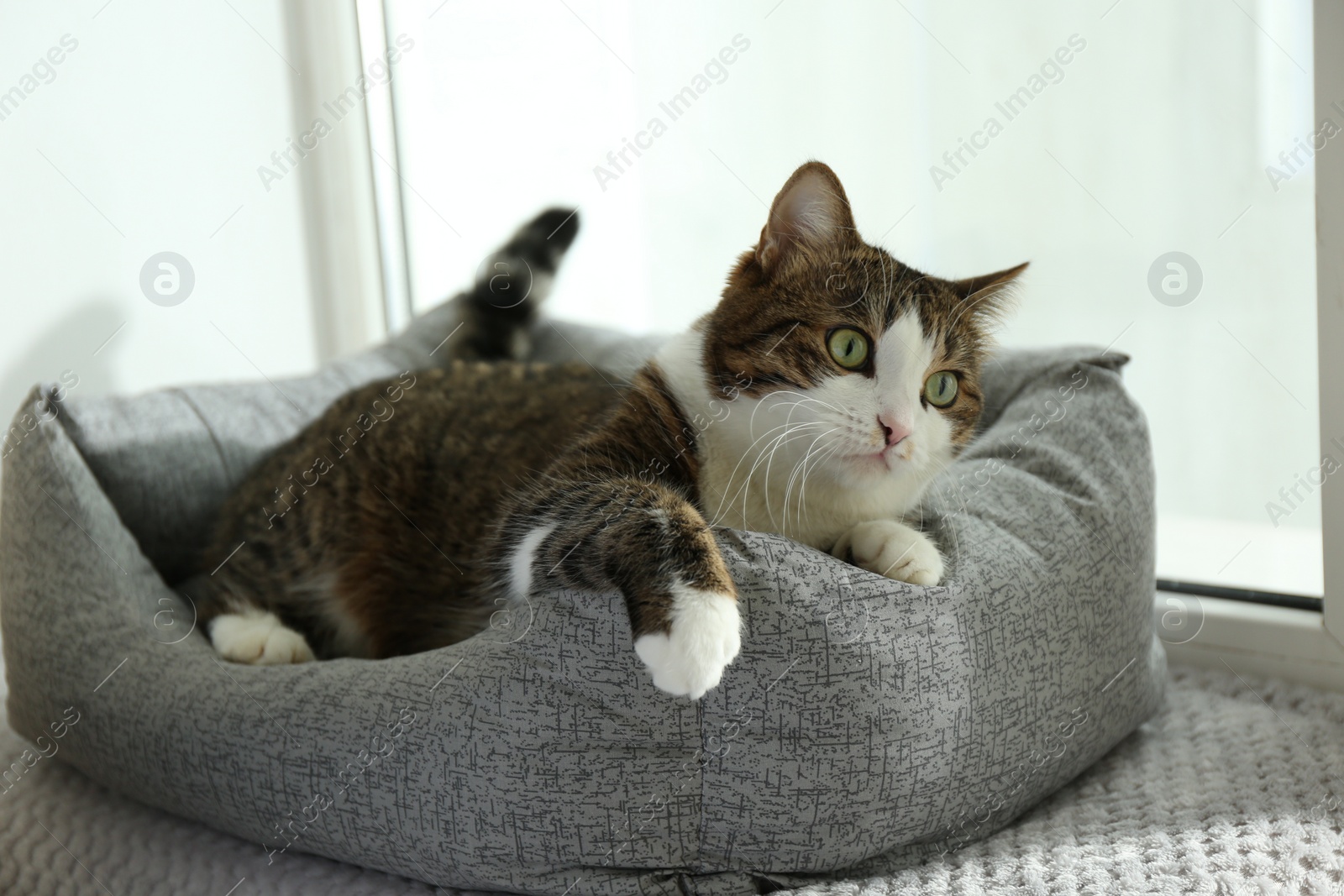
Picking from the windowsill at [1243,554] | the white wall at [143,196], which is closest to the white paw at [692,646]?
the windowsill at [1243,554]

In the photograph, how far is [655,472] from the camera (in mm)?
1180

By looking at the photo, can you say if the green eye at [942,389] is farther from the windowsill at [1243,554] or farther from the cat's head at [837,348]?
the windowsill at [1243,554]

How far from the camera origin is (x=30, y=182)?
2.07 metres

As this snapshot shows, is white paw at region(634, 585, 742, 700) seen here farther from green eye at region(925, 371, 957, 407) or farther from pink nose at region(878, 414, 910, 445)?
green eye at region(925, 371, 957, 407)

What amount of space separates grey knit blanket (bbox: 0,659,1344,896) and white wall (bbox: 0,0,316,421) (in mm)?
1097

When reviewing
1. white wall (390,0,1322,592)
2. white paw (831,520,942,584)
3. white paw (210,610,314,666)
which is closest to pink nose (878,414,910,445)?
white paw (831,520,942,584)

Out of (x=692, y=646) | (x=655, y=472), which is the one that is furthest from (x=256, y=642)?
(x=692, y=646)

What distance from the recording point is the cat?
101 cm

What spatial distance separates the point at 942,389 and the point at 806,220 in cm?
27

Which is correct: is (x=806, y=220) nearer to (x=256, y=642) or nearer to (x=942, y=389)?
(x=942, y=389)

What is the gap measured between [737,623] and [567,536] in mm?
227

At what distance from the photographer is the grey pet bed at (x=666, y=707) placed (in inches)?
39.3

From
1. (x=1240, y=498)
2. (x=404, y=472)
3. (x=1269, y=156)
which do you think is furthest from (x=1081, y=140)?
(x=404, y=472)

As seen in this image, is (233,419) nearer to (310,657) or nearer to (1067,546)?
(310,657)
